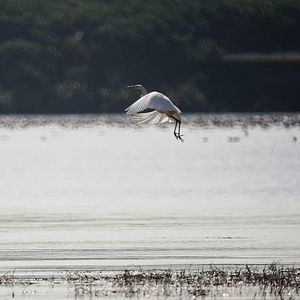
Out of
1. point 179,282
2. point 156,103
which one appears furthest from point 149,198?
point 179,282

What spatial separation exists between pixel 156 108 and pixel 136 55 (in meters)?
44.3

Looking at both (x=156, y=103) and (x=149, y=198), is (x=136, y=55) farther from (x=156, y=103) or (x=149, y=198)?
(x=156, y=103)

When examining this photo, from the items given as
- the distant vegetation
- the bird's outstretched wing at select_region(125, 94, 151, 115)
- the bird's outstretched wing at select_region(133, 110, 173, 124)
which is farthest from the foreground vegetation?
the distant vegetation

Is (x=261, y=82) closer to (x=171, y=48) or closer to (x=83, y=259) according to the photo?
(x=171, y=48)

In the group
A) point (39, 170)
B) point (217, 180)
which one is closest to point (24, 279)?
point (217, 180)

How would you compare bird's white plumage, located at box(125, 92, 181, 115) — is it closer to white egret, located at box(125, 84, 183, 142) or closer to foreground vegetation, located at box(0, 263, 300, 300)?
white egret, located at box(125, 84, 183, 142)

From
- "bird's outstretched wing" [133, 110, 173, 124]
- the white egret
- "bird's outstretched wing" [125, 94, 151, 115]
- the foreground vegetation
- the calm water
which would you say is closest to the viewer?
the foreground vegetation

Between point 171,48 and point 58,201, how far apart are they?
33.5 meters

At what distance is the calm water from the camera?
16.0 meters

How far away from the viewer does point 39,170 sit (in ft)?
114

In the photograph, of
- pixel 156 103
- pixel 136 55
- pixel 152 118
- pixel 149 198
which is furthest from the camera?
pixel 136 55

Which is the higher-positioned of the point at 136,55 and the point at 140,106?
the point at 136,55

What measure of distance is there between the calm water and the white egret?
1452 millimetres

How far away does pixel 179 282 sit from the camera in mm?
13336
